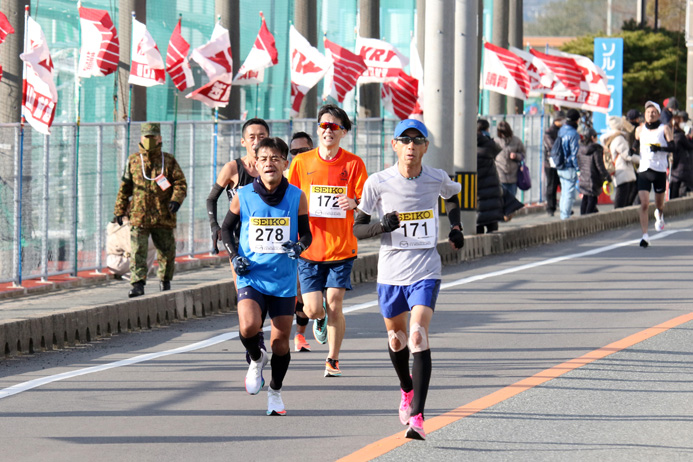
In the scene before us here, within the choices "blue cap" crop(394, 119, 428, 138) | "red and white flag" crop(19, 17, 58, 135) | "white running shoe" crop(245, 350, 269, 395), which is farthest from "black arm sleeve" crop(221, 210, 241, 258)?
"red and white flag" crop(19, 17, 58, 135)

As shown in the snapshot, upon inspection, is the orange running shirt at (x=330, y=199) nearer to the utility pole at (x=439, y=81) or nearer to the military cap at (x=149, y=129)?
the military cap at (x=149, y=129)

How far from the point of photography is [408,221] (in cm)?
812

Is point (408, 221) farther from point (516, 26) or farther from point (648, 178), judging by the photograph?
point (516, 26)

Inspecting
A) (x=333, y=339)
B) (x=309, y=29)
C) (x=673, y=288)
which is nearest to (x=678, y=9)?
(x=309, y=29)

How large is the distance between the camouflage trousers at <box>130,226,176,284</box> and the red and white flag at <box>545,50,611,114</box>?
1324 cm

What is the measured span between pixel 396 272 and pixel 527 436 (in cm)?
119

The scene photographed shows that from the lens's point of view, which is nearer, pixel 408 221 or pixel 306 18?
pixel 408 221

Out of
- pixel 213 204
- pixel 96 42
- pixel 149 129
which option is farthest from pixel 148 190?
pixel 213 204

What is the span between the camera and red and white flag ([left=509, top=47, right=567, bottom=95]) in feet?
82.6

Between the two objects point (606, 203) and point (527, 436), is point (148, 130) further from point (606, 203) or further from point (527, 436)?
point (606, 203)

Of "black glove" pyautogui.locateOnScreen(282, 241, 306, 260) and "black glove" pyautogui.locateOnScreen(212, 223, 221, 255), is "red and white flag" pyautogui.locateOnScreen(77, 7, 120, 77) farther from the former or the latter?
"black glove" pyautogui.locateOnScreen(282, 241, 306, 260)

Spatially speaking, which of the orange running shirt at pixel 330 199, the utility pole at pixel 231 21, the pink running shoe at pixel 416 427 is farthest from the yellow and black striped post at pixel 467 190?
the pink running shoe at pixel 416 427

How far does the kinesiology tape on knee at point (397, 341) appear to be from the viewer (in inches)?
316

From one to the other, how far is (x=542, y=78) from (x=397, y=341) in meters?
18.0
